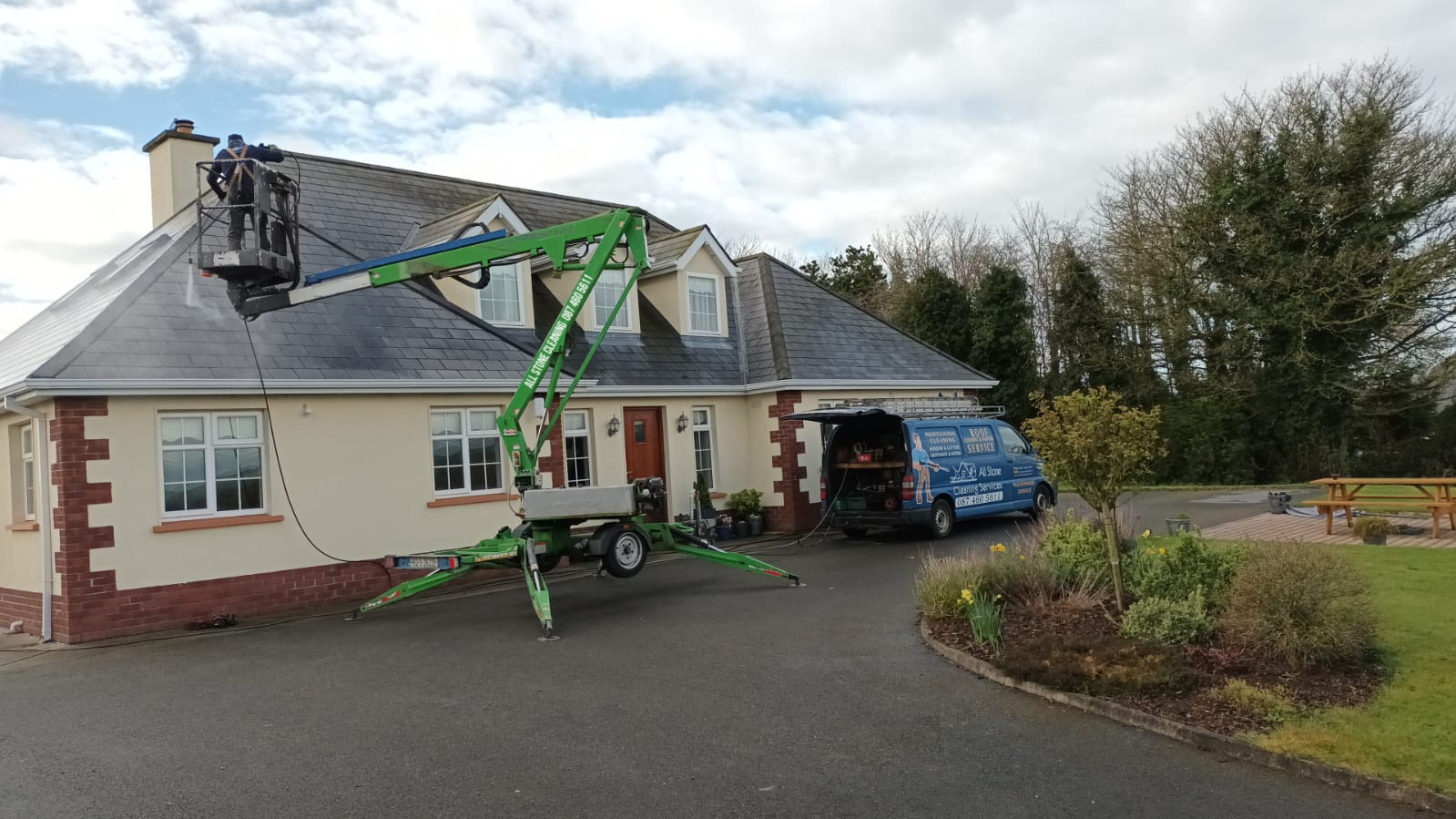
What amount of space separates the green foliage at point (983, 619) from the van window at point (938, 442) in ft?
23.1

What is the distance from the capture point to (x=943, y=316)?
30844 millimetres

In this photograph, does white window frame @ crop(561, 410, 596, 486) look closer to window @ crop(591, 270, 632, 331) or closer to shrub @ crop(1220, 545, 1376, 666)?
window @ crop(591, 270, 632, 331)

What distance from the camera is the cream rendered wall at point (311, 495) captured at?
36.7 feet

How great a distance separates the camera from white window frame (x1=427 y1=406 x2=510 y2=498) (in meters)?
13.9

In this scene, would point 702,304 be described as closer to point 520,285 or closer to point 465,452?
point 520,285

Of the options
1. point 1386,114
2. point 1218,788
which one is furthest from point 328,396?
point 1386,114

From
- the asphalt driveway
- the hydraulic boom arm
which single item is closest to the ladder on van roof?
the asphalt driveway

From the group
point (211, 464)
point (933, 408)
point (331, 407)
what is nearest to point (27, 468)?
point (211, 464)

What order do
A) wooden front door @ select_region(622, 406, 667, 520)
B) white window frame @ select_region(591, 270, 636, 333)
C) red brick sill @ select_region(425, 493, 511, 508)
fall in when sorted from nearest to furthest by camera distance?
red brick sill @ select_region(425, 493, 511, 508)
wooden front door @ select_region(622, 406, 667, 520)
white window frame @ select_region(591, 270, 636, 333)

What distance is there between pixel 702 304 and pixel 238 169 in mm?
10374

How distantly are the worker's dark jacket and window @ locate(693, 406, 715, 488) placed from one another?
918 cm

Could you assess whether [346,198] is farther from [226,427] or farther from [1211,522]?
[1211,522]

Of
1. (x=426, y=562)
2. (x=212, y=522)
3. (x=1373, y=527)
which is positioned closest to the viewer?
(x=426, y=562)

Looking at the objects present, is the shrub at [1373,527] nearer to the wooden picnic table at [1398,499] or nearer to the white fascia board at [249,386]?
the wooden picnic table at [1398,499]
